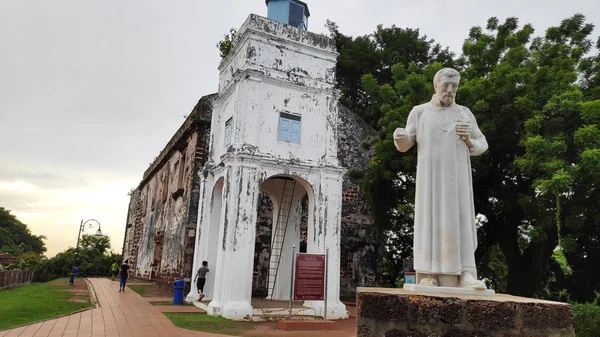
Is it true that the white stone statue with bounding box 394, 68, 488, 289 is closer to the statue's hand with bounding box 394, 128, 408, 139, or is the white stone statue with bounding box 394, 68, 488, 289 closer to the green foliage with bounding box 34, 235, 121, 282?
the statue's hand with bounding box 394, 128, 408, 139

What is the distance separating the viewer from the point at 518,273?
1145 cm

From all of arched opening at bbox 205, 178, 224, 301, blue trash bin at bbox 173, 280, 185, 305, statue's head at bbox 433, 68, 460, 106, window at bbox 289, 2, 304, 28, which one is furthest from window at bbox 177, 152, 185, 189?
statue's head at bbox 433, 68, 460, 106

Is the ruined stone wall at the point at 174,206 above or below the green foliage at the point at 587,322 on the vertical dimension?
above

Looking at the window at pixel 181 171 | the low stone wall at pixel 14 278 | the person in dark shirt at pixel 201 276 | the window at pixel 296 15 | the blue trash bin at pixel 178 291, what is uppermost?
the window at pixel 296 15

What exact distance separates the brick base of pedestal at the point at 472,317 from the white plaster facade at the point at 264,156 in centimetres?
661

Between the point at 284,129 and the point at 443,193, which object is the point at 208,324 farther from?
the point at 443,193

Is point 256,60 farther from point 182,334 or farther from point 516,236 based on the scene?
point 516,236

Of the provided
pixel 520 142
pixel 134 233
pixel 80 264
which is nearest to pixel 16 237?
pixel 80 264

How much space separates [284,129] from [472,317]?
8170 millimetres

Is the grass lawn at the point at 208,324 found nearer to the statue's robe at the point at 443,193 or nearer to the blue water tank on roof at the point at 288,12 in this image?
the statue's robe at the point at 443,193

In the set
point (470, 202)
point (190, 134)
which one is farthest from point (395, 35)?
point (470, 202)

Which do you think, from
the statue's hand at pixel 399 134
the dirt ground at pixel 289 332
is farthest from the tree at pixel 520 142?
the statue's hand at pixel 399 134

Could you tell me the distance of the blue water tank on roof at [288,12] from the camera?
12.0 meters

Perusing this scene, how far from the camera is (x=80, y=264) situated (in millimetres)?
28688
